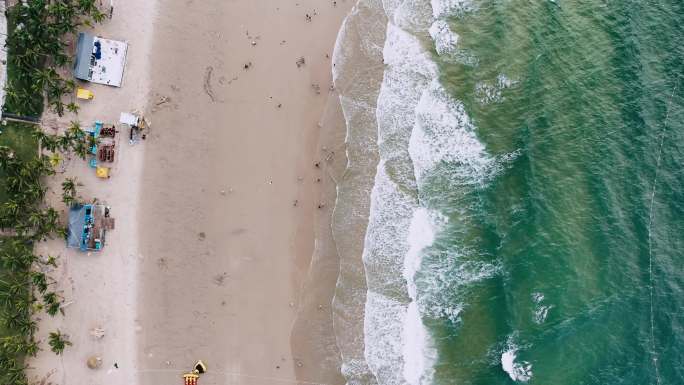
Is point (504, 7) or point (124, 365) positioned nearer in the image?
point (124, 365)

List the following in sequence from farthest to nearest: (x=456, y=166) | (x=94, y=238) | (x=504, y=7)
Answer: (x=504, y=7)
(x=456, y=166)
(x=94, y=238)

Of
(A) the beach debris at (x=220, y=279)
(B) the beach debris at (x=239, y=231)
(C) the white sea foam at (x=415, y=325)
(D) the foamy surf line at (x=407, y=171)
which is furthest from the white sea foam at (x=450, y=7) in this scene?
(A) the beach debris at (x=220, y=279)

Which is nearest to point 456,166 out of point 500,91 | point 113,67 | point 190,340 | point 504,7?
point 500,91

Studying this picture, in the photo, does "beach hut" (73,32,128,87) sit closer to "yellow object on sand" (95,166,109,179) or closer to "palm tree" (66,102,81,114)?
"palm tree" (66,102,81,114)

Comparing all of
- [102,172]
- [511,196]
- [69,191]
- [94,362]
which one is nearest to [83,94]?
[102,172]

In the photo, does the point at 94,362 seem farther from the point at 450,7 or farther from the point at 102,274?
the point at 450,7

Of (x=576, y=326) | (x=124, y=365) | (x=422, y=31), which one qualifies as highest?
(x=422, y=31)

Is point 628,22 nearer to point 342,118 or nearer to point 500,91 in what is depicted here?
point 500,91

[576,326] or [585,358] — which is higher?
[576,326]
